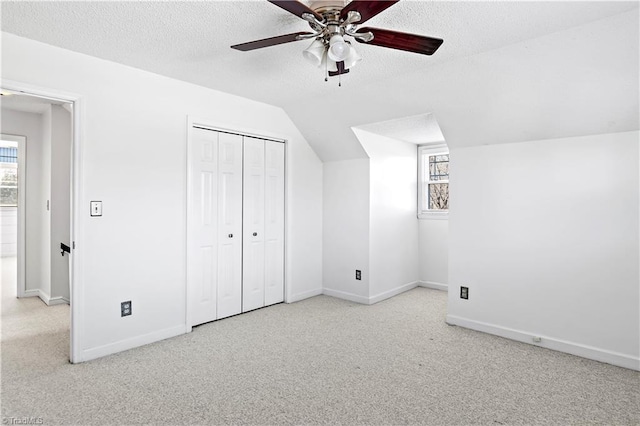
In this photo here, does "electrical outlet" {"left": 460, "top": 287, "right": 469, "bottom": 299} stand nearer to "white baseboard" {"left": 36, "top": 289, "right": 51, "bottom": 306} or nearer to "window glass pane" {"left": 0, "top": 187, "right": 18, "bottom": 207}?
"white baseboard" {"left": 36, "top": 289, "right": 51, "bottom": 306}

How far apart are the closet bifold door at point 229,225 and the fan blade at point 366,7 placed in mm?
2234

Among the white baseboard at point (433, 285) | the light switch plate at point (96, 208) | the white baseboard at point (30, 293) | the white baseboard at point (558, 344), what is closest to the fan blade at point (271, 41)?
the light switch plate at point (96, 208)

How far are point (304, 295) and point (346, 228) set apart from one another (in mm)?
959

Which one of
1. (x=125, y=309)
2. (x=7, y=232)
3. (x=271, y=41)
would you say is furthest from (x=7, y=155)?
(x=271, y=41)

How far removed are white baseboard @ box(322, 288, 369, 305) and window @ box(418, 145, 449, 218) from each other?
156cm

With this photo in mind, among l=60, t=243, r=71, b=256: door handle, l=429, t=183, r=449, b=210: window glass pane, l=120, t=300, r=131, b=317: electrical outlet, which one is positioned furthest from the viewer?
l=429, t=183, r=449, b=210: window glass pane

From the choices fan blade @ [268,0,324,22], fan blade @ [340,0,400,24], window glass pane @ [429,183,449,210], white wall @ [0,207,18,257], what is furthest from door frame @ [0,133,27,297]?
window glass pane @ [429,183,449,210]

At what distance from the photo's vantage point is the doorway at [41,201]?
14.2 feet

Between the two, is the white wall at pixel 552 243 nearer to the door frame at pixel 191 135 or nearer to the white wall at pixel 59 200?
the door frame at pixel 191 135

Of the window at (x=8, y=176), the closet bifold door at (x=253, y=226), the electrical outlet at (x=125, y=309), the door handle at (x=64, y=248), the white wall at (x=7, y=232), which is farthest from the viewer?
the window at (x=8, y=176)

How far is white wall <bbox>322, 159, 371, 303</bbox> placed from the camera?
4434mm

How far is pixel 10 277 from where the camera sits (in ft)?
18.4

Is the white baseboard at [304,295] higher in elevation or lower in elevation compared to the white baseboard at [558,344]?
Result: higher

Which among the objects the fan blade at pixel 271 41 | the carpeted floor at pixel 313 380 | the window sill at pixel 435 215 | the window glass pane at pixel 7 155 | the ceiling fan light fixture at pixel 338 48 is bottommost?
the carpeted floor at pixel 313 380
